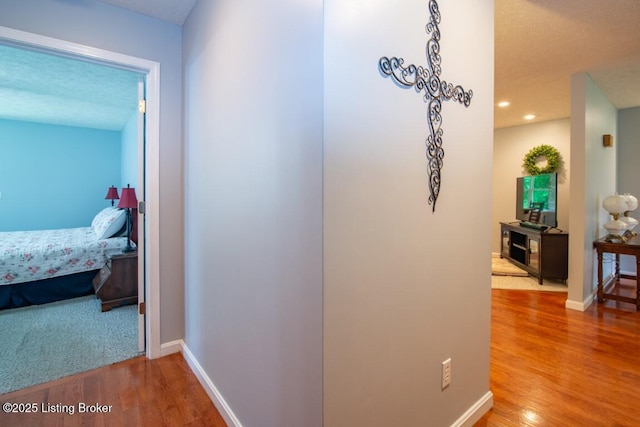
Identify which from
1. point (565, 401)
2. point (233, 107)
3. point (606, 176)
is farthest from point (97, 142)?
point (606, 176)

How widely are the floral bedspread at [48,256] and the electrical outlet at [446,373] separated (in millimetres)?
3589

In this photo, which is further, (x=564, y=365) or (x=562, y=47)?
(x=562, y=47)

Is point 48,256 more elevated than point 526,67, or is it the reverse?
point 526,67

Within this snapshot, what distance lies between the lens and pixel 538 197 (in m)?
4.84

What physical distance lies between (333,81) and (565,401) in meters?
2.18

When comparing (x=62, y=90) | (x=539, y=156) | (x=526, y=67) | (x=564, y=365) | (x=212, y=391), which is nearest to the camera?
(x=212, y=391)

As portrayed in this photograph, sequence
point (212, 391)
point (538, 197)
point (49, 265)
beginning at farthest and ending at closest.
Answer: point (538, 197), point (49, 265), point (212, 391)

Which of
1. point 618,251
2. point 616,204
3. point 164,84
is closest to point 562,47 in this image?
point 616,204

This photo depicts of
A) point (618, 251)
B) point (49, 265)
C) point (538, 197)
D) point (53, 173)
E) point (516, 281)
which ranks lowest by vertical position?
point (516, 281)

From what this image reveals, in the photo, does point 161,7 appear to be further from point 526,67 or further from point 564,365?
point 564,365

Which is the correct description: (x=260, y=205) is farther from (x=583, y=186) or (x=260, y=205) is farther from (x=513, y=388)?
(x=583, y=186)

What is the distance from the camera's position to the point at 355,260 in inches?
40.6

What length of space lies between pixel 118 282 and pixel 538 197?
5854 mm

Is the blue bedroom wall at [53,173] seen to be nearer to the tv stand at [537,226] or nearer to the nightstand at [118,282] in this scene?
the nightstand at [118,282]
